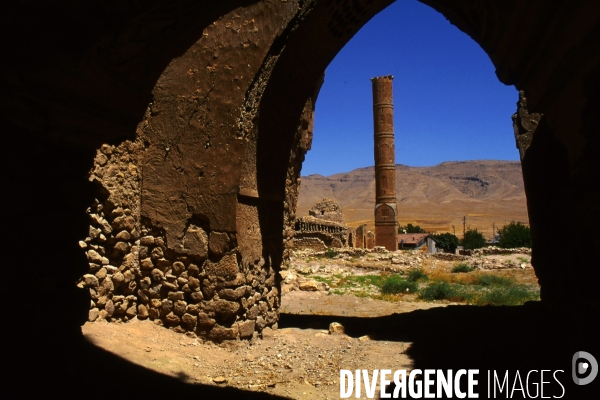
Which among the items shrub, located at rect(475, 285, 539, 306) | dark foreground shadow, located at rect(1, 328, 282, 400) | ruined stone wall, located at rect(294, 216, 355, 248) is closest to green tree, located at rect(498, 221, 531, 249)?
ruined stone wall, located at rect(294, 216, 355, 248)

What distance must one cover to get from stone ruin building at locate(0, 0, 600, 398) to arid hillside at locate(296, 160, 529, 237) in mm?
58716

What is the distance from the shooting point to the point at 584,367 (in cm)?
209

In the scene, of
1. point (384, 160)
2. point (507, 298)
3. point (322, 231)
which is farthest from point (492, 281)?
point (322, 231)

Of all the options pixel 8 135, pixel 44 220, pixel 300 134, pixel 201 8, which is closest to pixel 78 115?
pixel 8 135

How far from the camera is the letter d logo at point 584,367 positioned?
1.98m

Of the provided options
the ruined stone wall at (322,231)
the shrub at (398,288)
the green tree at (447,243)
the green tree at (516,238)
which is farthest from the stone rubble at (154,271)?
the green tree at (447,243)

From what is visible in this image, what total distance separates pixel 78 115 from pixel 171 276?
12.0 feet

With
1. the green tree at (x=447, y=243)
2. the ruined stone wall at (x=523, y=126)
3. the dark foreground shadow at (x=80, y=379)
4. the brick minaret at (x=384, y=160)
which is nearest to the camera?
the dark foreground shadow at (x=80, y=379)

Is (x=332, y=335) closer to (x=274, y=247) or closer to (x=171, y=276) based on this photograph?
(x=274, y=247)

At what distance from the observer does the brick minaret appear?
2506 centimetres

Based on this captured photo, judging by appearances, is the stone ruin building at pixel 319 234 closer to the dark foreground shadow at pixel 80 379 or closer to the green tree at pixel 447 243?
the green tree at pixel 447 243

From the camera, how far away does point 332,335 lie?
6773mm

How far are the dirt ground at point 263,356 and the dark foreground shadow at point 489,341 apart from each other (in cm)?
43

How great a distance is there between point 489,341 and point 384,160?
1995cm
